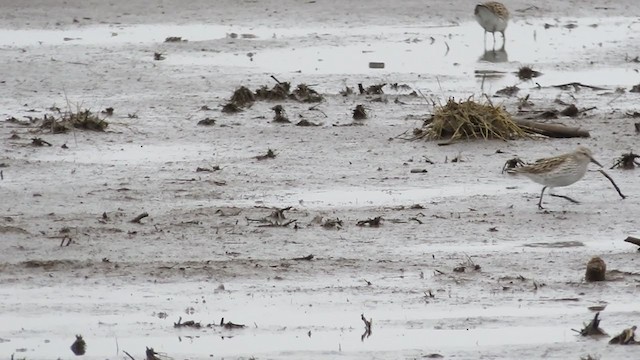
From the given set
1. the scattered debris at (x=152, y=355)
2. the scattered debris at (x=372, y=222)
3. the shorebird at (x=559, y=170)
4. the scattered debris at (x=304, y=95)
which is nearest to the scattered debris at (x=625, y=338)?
A: the scattered debris at (x=152, y=355)

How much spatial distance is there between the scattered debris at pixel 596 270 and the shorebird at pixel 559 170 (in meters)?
2.34

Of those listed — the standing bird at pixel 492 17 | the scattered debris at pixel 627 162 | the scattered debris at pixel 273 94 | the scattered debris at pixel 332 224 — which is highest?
the standing bird at pixel 492 17

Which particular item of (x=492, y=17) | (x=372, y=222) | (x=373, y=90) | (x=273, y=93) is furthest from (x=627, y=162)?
(x=492, y=17)

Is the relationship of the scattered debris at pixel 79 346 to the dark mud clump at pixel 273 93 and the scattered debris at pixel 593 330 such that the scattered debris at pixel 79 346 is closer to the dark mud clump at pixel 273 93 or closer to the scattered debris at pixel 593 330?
the scattered debris at pixel 593 330

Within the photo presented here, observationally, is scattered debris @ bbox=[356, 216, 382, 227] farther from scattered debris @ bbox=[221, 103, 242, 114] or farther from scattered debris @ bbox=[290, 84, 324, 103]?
scattered debris @ bbox=[290, 84, 324, 103]

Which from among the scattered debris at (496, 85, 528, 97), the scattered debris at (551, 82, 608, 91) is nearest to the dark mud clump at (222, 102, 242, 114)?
the scattered debris at (496, 85, 528, 97)

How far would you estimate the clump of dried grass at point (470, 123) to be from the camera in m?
14.1

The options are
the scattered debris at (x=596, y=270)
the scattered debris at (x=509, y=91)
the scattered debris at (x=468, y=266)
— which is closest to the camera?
the scattered debris at (x=596, y=270)

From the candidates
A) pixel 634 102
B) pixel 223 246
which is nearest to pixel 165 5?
pixel 634 102

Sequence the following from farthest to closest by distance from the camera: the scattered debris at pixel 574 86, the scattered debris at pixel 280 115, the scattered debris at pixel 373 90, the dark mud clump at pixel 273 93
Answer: the scattered debris at pixel 574 86 < the scattered debris at pixel 373 90 < the dark mud clump at pixel 273 93 < the scattered debris at pixel 280 115

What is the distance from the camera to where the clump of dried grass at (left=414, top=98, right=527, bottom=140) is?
1414cm

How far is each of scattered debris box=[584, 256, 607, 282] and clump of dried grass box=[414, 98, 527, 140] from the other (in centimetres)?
456

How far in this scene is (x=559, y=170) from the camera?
1198 centimetres

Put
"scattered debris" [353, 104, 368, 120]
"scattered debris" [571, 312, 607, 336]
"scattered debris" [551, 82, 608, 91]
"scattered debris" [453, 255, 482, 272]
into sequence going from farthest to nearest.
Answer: "scattered debris" [551, 82, 608, 91]
"scattered debris" [353, 104, 368, 120]
"scattered debris" [453, 255, 482, 272]
"scattered debris" [571, 312, 607, 336]
